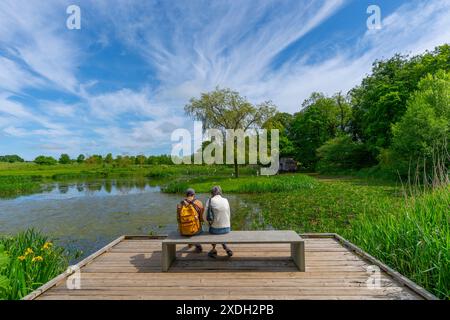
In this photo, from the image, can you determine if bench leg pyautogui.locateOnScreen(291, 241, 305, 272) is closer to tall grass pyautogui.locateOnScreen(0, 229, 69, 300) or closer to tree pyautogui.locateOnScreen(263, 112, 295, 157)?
tall grass pyautogui.locateOnScreen(0, 229, 69, 300)

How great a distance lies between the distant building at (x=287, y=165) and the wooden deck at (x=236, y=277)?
35.3 meters

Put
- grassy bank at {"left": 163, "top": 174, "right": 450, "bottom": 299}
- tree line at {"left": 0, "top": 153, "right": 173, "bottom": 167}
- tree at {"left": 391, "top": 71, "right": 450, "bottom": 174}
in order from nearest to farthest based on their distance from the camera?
grassy bank at {"left": 163, "top": 174, "right": 450, "bottom": 299}, tree at {"left": 391, "top": 71, "right": 450, "bottom": 174}, tree line at {"left": 0, "top": 153, "right": 173, "bottom": 167}

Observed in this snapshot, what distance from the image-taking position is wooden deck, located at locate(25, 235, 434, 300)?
303 cm

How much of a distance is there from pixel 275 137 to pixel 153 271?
26.0 metres

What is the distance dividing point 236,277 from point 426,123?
1710cm

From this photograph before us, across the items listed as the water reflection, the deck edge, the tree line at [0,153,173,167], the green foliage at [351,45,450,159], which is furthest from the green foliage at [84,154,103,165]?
the deck edge

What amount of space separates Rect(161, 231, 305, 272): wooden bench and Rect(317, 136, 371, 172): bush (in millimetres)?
27520

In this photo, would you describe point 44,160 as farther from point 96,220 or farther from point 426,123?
point 426,123

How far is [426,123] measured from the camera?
1527 cm

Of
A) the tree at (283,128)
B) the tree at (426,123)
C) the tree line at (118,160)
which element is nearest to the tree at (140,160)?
the tree line at (118,160)

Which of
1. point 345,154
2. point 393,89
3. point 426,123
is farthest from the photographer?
point 345,154

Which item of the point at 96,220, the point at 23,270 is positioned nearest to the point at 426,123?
the point at 96,220

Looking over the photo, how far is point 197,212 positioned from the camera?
3.95 m

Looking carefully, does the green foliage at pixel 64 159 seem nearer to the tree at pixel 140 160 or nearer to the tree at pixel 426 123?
the tree at pixel 140 160
